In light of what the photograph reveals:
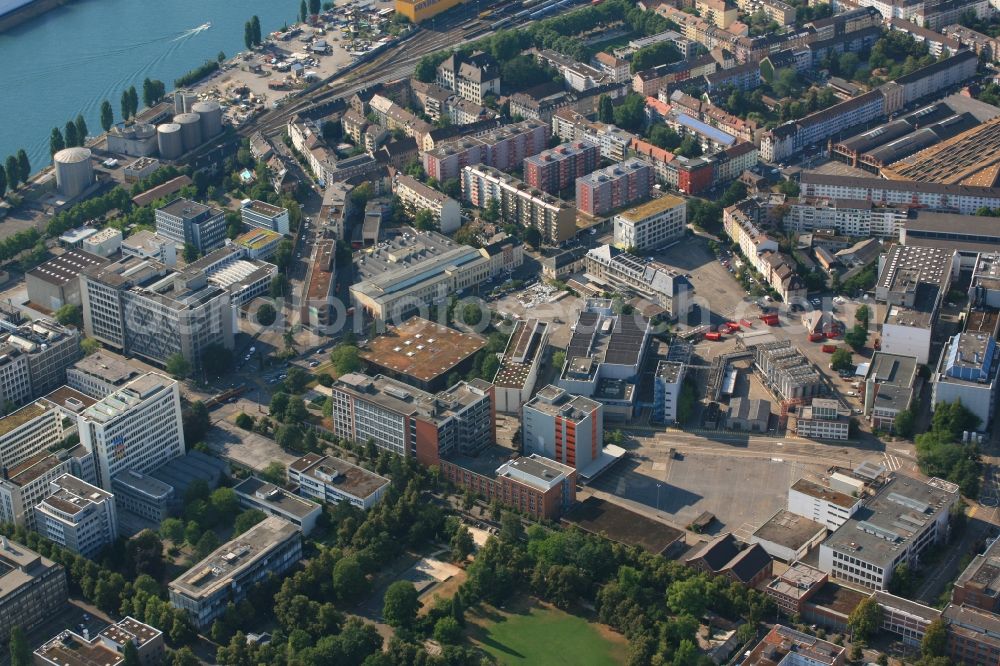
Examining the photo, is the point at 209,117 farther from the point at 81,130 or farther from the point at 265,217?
the point at 265,217

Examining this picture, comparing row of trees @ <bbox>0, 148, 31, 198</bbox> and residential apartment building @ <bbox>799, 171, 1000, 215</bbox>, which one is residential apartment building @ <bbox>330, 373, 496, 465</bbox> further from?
row of trees @ <bbox>0, 148, 31, 198</bbox>

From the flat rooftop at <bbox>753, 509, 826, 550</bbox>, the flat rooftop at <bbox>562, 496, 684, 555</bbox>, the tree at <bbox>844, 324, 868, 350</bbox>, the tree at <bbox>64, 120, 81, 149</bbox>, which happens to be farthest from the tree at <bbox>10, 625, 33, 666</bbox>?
the tree at <bbox>64, 120, 81, 149</bbox>

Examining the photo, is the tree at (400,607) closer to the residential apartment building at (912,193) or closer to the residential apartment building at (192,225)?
the residential apartment building at (192,225)

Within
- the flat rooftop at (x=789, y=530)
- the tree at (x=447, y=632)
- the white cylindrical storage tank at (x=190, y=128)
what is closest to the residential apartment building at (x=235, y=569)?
the tree at (x=447, y=632)

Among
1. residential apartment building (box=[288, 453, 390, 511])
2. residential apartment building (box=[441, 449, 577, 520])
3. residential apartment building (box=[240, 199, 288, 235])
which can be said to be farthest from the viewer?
residential apartment building (box=[240, 199, 288, 235])

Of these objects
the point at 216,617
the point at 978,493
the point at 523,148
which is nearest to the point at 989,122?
the point at 523,148

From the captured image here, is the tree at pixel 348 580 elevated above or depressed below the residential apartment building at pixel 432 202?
below

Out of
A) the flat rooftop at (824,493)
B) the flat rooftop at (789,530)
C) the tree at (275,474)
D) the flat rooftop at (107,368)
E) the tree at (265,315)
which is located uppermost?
the flat rooftop at (107,368)

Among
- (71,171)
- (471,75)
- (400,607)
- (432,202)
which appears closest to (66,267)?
(71,171)
